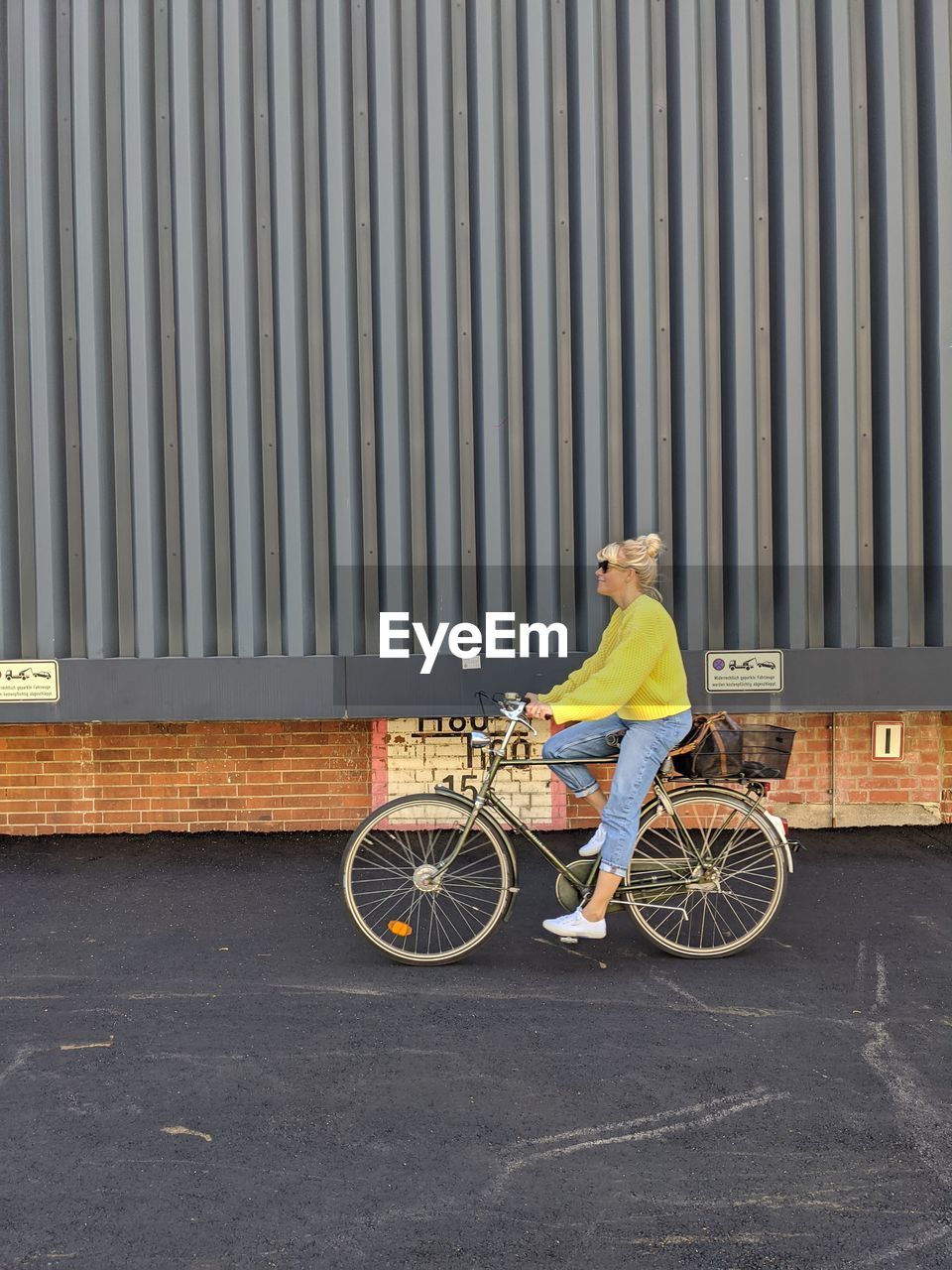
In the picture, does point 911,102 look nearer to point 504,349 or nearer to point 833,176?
point 833,176

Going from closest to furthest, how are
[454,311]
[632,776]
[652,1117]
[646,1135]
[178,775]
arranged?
[646,1135] < [652,1117] < [632,776] < [454,311] < [178,775]

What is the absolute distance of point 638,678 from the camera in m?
4.10

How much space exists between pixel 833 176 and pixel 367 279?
2.40 metres

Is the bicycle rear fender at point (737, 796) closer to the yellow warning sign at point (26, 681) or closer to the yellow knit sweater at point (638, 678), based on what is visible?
the yellow knit sweater at point (638, 678)

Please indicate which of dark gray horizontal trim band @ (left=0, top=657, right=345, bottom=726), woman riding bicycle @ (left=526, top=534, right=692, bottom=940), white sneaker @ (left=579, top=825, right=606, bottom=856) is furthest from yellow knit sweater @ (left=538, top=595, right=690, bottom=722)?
dark gray horizontal trim band @ (left=0, top=657, right=345, bottom=726)

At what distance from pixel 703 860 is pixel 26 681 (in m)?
3.35

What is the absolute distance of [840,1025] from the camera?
12.5ft

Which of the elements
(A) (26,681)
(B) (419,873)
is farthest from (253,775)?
(B) (419,873)

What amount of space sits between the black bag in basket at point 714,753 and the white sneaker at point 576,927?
0.72 m

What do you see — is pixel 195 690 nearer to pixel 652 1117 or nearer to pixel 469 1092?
pixel 469 1092

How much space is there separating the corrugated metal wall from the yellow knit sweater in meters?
1.20

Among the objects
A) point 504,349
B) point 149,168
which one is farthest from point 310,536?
point 149,168

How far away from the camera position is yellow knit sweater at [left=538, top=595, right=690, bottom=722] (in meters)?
4.11

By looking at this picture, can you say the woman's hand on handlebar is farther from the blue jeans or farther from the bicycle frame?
the blue jeans
